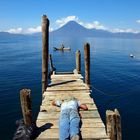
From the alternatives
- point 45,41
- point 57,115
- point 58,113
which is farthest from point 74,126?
point 45,41

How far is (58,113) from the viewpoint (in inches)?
489

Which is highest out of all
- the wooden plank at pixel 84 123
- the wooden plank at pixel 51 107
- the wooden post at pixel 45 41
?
the wooden post at pixel 45 41

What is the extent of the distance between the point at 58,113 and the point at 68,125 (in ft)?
8.09

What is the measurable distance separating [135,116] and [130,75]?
18256 millimetres

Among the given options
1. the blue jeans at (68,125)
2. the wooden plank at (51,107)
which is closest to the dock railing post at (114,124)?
the blue jeans at (68,125)

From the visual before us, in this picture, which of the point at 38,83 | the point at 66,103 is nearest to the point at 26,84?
the point at 38,83

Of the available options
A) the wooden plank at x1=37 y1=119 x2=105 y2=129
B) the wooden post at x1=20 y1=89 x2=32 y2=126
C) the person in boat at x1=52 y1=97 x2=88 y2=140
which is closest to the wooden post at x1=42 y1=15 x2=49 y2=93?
the person in boat at x1=52 y1=97 x2=88 y2=140

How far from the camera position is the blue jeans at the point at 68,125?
31.3 feet

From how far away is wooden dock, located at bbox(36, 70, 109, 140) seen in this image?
10.2 metres

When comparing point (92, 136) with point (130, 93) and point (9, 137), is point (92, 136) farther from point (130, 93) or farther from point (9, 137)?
point (130, 93)

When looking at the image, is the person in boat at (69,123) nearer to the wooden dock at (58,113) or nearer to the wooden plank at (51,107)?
the wooden dock at (58,113)

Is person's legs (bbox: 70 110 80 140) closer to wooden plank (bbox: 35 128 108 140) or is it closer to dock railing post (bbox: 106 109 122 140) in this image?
wooden plank (bbox: 35 128 108 140)

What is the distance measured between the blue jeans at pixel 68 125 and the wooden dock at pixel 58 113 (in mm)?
460

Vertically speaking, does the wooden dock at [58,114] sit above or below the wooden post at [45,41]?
below
